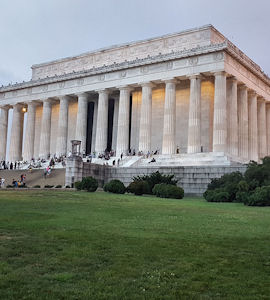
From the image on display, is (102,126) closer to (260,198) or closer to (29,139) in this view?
(29,139)

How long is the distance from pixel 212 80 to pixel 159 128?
974 cm

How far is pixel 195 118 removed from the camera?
4856cm

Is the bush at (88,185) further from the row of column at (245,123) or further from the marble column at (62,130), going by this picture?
the marble column at (62,130)

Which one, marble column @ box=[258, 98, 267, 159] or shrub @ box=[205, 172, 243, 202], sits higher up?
marble column @ box=[258, 98, 267, 159]

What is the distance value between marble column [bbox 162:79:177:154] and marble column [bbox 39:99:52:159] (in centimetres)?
1957

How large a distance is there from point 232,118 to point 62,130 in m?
24.4

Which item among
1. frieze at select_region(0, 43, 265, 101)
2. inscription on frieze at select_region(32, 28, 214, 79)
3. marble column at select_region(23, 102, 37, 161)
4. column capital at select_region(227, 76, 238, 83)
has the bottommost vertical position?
marble column at select_region(23, 102, 37, 161)

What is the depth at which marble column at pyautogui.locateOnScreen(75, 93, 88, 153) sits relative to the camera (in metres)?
58.7

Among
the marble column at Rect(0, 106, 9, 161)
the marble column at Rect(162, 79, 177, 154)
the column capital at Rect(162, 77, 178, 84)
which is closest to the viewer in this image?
the marble column at Rect(162, 79, 177, 154)

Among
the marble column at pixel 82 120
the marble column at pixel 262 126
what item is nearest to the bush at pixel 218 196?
the marble column at pixel 262 126

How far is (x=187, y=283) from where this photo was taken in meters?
6.69

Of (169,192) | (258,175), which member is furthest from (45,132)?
(258,175)

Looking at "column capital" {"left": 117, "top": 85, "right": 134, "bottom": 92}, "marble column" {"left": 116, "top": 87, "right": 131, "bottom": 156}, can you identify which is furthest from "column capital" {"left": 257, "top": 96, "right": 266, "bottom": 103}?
"marble column" {"left": 116, "top": 87, "right": 131, "bottom": 156}

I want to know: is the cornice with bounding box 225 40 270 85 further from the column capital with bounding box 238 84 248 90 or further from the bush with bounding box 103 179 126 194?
the bush with bounding box 103 179 126 194
